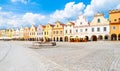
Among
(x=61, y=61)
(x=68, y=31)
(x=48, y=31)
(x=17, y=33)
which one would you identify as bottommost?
(x=61, y=61)

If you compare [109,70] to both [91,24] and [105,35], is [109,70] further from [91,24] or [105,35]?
[91,24]

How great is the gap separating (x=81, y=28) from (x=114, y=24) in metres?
13.3

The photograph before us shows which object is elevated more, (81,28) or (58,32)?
(81,28)

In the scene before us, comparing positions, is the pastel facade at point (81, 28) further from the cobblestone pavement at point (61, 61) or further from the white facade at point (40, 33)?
the cobblestone pavement at point (61, 61)

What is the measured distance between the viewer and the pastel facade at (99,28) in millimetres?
55894

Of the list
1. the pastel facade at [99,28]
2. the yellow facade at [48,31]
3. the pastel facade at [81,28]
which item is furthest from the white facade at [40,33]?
the pastel facade at [99,28]

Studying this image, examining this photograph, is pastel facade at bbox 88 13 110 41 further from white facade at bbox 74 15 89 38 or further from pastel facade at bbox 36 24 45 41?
pastel facade at bbox 36 24 45 41

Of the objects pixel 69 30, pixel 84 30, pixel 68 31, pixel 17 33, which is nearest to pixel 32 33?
pixel 17 33

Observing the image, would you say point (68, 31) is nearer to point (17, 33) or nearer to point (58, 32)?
point (58, 32)

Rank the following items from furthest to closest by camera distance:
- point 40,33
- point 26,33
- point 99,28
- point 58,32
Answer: point 26,33
point 40,33
point 58,32
point 99,28

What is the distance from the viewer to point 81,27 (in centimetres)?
6359

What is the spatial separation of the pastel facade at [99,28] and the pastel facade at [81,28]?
1851 millimetres

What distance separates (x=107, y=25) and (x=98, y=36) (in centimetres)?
472

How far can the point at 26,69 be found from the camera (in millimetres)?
9758
